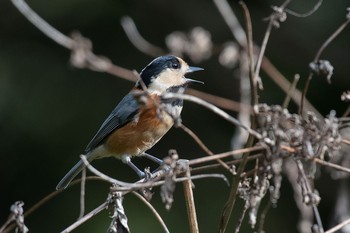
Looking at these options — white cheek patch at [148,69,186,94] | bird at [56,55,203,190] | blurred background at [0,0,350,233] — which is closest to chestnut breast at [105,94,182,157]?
bird at [56,55,203,190]

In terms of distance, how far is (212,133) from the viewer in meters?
7.57

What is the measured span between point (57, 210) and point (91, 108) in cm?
104

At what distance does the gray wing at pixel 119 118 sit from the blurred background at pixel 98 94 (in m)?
2.36

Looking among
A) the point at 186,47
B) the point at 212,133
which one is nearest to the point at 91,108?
the point at 212,133

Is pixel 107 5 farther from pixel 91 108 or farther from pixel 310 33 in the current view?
pixel 310 33

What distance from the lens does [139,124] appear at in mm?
4406

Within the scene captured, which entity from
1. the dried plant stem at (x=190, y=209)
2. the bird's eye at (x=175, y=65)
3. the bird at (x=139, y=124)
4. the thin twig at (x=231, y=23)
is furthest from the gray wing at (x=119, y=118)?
the dried plant stem at (x=190, y=209)

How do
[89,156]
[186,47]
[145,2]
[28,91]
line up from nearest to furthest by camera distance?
[186,47] → [89,156] → [28,91] → [145,2]

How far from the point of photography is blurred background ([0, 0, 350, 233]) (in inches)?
281

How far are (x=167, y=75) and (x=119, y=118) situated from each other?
39cm

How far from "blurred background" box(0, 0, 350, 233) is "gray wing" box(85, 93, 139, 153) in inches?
93.0

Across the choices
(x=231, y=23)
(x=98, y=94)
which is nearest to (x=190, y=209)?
(x=231, y=23)

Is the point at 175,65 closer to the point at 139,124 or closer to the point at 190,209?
the point at 139,124

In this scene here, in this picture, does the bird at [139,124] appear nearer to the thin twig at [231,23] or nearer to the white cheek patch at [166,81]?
the white cheek patch at [166,81]
